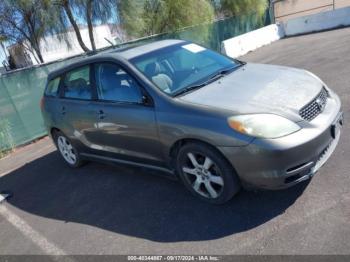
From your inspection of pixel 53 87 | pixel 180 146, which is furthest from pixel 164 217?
pixel 53 87

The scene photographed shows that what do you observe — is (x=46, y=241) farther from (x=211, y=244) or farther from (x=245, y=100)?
(x=245, y=100)

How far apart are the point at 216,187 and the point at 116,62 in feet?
6.33

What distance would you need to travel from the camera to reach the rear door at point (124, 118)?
3943mm

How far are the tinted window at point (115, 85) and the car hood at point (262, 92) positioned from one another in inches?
26.8

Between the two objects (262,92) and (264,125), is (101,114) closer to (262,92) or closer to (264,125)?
(262,92)

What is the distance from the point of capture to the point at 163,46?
15.2 feet

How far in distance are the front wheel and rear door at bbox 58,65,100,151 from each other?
0.88 ft

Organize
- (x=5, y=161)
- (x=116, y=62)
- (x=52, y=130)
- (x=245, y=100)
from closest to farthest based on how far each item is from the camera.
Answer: (x=245, y=100) → (x=116, y=62) → (x=52, y=130) → (x=5, y=161)

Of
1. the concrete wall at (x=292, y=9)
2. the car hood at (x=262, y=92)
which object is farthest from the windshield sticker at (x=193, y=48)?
the concrete wall at (x=292, y=9)

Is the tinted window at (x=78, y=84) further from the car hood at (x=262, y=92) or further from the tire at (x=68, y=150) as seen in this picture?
the car hood at (x=262, y=92)

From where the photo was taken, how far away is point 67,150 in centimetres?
582

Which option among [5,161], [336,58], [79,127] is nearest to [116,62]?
[79,127]

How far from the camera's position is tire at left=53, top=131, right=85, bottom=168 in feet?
18.4

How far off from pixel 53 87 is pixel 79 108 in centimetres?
114
